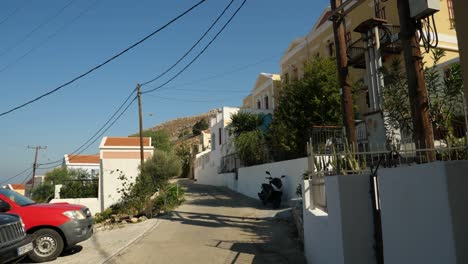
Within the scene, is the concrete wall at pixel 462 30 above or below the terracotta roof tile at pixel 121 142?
below

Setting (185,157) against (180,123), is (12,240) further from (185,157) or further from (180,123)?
(180,123)

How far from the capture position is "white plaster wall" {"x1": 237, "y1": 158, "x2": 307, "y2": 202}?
54.5 ft

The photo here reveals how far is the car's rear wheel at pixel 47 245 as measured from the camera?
384 inches

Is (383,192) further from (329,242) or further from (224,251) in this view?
(224,251)

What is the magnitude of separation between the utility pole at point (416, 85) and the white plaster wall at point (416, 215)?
207cm

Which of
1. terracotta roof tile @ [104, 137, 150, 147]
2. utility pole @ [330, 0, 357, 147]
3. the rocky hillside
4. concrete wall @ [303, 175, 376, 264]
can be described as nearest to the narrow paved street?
utility pole @ [330, 0, 357, 147]

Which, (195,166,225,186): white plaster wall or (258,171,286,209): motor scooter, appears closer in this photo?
(258,171,286,209): motor scooter

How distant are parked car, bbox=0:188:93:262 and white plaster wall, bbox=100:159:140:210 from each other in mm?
11930

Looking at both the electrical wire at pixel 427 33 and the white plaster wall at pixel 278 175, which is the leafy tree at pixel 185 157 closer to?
the white plaster wall at pixel 278 175

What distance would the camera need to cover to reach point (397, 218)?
4.04m

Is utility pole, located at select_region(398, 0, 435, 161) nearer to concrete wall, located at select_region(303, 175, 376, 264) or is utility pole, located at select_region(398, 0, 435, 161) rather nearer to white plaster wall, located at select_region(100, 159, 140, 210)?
concrete wall, located at select_region(303, 175, 376, 264)

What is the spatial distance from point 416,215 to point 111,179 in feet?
67.6

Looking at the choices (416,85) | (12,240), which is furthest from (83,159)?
(416,85)

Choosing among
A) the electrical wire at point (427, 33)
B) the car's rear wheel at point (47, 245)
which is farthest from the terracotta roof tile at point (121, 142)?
the electrical wire at point (427, 33)
